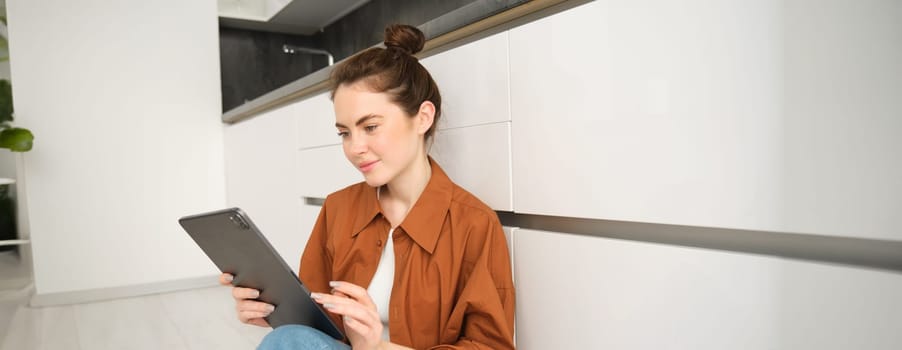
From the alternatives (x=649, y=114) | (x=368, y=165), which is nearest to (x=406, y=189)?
(x=368, y=165)

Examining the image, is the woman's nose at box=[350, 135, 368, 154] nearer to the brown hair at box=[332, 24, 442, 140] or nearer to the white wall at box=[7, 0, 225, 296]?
the brown hair at box=[332, 24, 442, 140]

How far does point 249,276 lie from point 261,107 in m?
1.62

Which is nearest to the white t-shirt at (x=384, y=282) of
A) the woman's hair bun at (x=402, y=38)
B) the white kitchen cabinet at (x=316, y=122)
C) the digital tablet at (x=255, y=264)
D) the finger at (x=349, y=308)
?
the digital tablet at (x=255, y=264)

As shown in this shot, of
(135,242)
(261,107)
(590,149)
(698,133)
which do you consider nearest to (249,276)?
(590,149)

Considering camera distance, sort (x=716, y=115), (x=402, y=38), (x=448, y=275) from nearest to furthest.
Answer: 1. (x=716, y=115)
2. (x=448, y=275)
3. (x=402, y=38)

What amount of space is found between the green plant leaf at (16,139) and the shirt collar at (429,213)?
2.21m

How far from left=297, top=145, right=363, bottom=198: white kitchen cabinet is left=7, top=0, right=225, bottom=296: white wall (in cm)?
126

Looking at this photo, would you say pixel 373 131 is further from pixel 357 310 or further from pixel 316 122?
pixel 316 122

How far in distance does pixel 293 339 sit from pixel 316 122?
109 centimetres

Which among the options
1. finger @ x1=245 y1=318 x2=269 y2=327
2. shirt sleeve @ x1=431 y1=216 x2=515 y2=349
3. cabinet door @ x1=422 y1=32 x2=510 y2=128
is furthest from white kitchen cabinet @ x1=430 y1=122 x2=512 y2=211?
finger @ x1=245 y1=318 x2=269 y2=327

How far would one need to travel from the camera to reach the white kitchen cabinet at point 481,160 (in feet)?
3.43

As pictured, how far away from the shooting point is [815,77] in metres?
0.61

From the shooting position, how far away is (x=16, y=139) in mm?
2434

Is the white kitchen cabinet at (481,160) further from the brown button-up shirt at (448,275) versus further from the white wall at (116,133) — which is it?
the white wall at (116,133)
